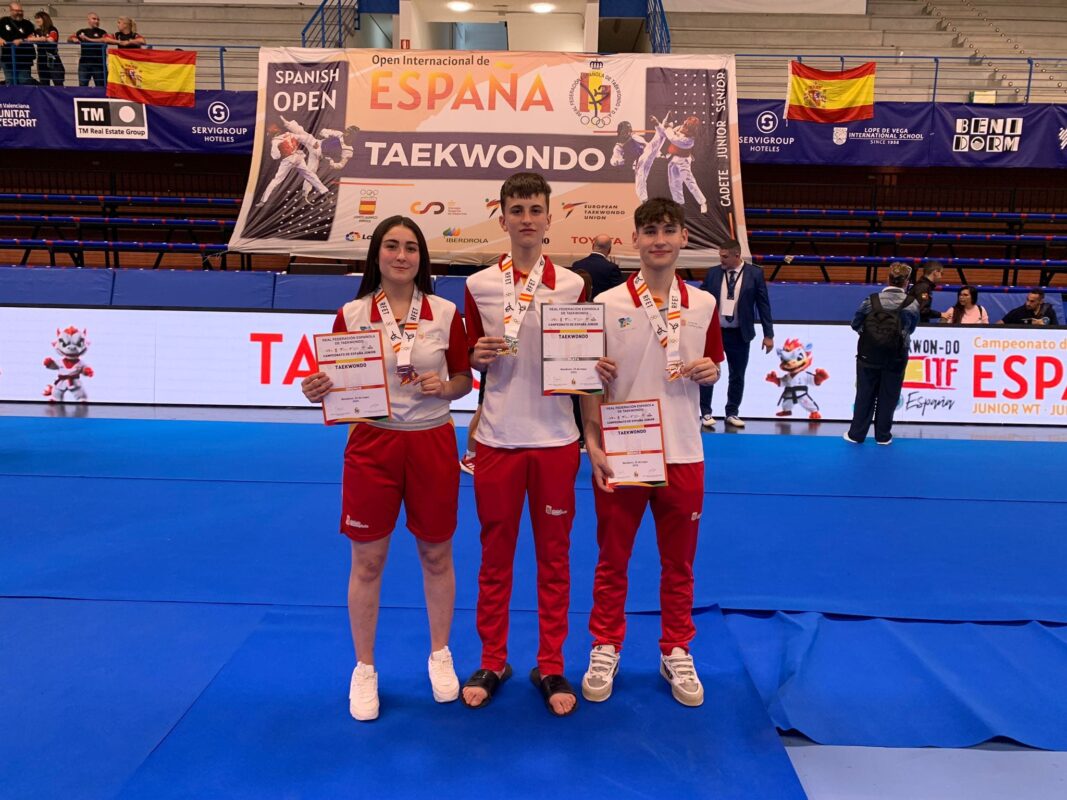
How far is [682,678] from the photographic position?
9.40ft

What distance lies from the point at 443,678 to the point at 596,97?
10.6 meters

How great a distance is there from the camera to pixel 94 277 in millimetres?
11039

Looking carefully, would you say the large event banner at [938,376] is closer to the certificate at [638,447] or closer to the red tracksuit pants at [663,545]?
the red tracksuit pants at [663,545]

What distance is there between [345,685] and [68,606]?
165 cm

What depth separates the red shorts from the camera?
8.91ft

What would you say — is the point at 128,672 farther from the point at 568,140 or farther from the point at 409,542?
the point at 568,140

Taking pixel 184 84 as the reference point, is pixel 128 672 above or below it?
below

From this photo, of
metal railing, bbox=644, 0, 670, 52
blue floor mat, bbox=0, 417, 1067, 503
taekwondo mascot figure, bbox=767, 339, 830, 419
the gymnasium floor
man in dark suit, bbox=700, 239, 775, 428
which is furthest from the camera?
metal railing, bbox=644, 0, 670, 52

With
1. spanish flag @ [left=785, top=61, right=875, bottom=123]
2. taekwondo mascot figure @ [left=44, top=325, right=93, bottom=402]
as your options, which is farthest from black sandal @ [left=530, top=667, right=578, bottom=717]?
spanish flag @ [left=785, top=61, right=875, bottom=123]

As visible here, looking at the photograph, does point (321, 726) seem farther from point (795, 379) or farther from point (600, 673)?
point (795, 379)

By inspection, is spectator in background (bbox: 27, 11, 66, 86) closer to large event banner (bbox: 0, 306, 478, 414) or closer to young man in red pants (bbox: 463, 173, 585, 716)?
large event banner (bbox: 0, 306, 478, 414)

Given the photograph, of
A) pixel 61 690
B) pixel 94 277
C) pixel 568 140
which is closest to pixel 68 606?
pixel 61 690

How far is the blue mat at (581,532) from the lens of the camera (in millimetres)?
3879

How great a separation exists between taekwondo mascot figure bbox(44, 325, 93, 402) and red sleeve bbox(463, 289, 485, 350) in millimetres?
7569
